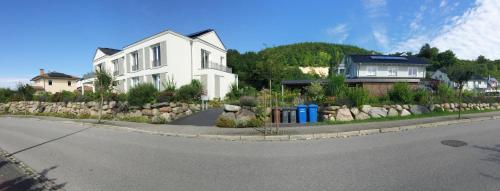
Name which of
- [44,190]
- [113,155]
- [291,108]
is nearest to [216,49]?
[291,108]

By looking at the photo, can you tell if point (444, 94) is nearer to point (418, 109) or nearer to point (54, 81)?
point (418, 109)

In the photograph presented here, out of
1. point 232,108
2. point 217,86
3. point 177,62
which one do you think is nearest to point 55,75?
point 177,62

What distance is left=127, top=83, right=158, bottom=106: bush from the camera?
1703 cm

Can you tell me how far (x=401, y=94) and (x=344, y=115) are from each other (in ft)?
17.5

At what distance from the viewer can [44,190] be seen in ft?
15.7

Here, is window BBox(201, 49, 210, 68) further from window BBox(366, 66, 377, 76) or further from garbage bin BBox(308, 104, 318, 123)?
window BBox(366, 66, 377, 76)

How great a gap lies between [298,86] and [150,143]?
2566 centimetres

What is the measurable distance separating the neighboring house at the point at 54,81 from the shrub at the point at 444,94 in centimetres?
6652

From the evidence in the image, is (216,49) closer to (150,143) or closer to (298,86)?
(298,86)

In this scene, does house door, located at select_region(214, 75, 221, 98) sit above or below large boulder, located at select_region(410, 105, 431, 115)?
above

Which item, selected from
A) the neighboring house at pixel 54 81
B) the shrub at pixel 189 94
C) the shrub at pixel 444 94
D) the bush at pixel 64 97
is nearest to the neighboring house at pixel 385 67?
the shrub at pixel 444 94

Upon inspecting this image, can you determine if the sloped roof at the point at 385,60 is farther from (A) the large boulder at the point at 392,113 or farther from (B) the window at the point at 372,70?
(A) the large boulder at the point at 392,113

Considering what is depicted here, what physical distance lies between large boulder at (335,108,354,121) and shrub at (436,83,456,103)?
8.46 metres

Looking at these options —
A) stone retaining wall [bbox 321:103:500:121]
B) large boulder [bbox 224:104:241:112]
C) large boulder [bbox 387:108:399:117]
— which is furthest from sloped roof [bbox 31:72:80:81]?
large boulder [bbox 387:108:399:117]
